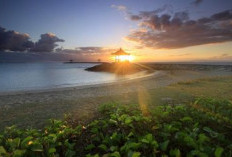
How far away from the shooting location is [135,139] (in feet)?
7.09

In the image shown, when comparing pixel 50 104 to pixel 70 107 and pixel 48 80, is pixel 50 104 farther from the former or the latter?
pixel 48 80

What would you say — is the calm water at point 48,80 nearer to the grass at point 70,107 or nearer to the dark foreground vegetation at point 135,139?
the grass at point 70,107

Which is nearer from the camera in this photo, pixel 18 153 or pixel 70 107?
pixel 18 153

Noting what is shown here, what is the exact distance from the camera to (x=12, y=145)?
1.85 m

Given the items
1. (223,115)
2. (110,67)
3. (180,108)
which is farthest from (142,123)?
(110,67)

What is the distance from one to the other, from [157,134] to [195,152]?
721mm

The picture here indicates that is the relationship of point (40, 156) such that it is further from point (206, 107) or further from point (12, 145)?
point (206, 107)

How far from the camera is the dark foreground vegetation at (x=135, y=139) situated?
1780 millimetres

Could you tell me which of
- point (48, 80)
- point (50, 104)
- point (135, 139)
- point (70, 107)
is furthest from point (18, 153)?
point (48, 80)

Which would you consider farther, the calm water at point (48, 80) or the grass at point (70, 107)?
the calm water at point (48, 80)

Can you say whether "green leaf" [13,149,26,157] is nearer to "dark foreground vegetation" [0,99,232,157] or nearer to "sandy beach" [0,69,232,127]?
"dark foreground vegetation" [0,99,232,157]

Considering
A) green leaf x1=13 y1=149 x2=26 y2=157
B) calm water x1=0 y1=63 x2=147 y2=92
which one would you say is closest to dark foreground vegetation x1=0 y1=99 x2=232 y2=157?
green leaf x1=13 y1=149 x2=26 y2=157

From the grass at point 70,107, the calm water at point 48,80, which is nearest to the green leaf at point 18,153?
the grass at point 70,107

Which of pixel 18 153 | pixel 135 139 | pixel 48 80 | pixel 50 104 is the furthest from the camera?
pixel 48 80
